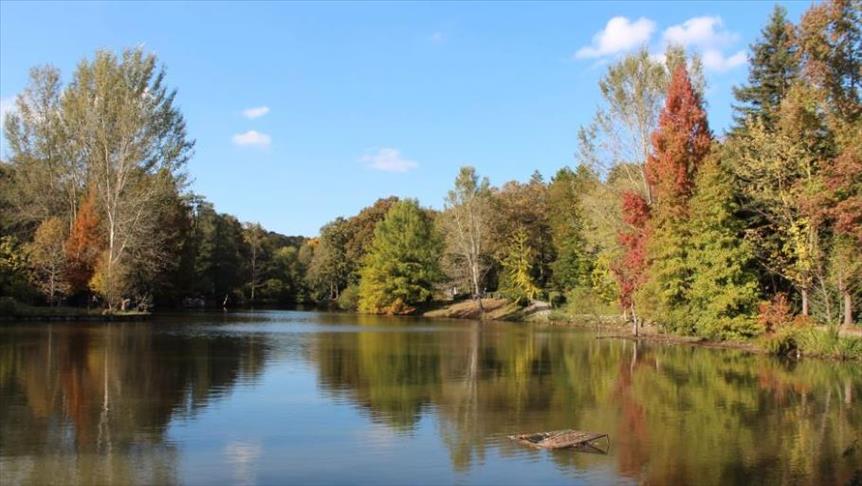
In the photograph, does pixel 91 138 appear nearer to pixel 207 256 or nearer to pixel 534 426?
pixel 207 256

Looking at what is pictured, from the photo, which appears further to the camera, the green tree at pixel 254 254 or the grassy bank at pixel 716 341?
the green tree at pixel 254 254

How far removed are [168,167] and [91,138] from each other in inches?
218

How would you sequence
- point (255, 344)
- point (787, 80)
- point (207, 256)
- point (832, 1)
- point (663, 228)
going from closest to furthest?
point (832, 1) → point (255, 344) → point (663, 228) → point (787, 80) → point (207, 256)

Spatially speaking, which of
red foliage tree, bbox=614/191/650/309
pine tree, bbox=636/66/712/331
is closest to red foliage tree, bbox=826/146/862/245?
pine tree, bbox=636/66/712/331

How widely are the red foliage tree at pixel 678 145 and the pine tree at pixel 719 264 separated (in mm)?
1522

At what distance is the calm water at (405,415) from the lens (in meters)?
10.7

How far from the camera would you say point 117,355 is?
2447 centimetres

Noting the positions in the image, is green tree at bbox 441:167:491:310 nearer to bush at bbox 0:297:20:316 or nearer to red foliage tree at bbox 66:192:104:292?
red foliage tree at bbox 66:192:104:292

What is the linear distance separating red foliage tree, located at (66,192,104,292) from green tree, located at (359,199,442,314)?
92.6 ft

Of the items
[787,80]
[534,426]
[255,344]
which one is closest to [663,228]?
[787,80]

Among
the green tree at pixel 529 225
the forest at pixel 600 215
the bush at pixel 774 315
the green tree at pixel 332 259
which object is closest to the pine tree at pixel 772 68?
the forest at pixel 600 215

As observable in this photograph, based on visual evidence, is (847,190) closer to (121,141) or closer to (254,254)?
(121,141)

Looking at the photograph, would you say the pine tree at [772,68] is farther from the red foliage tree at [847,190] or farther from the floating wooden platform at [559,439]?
the floating wooden platform at [559,439]

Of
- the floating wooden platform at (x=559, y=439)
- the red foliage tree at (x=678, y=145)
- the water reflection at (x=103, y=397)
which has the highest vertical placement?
the red foliage tree at (x=678, y=145)
